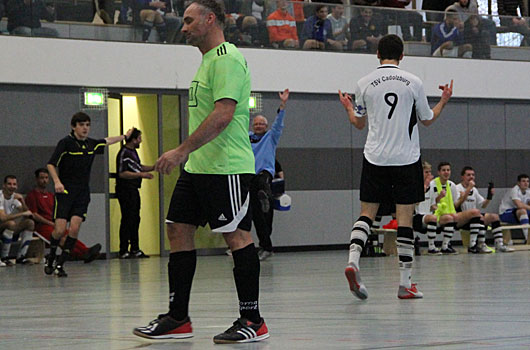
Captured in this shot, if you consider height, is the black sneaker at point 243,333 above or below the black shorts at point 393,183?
below

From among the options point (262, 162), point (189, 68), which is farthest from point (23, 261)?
point (189, 68)

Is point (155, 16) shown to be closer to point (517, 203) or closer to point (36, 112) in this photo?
point (36, 112)

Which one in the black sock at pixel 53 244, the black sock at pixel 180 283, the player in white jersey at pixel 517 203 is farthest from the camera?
the player in white jersey at pixel 517 203

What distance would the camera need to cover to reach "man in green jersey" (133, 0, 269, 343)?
513 cm

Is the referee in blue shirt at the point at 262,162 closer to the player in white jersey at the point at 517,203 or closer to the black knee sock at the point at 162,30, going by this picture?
the black knee sock at the point at 162,30

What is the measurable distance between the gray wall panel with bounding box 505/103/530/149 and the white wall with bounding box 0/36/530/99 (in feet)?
1.01

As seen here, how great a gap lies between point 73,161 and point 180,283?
6.30 metres

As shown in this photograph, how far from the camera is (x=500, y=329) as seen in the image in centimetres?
536

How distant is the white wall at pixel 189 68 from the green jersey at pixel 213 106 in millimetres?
10263

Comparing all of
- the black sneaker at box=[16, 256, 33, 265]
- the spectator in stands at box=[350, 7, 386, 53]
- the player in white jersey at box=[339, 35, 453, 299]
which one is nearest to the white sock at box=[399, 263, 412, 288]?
the player in white jersey at box=[339, 35, 453, 299]

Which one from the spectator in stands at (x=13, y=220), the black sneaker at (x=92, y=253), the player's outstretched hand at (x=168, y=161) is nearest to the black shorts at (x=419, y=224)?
the black sneaker at (x=92, y=253)

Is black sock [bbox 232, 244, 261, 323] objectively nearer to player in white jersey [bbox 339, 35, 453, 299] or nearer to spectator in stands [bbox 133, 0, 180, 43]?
player in white jersey [bbox 339, 35, 453, 299]

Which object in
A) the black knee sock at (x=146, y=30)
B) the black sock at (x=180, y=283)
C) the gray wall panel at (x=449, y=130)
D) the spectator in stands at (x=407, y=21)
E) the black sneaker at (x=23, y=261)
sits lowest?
the black sneaker at (x=23, y=261)

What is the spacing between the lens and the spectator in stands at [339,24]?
681 inches
